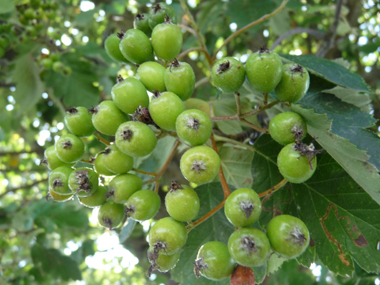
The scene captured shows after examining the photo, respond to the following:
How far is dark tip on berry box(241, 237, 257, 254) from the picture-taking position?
104cm

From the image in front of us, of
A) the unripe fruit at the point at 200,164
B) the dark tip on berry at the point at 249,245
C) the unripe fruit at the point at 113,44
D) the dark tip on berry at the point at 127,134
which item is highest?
the unripe fruit at the point at 113,44

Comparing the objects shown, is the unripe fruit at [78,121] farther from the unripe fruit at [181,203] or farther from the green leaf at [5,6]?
the green leaf at [5,6]

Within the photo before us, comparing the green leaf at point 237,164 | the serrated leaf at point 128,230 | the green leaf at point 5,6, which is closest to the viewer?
the serrated leaf at point 128,230

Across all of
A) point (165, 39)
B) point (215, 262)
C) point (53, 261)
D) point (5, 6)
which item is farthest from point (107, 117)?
point (53, 261)

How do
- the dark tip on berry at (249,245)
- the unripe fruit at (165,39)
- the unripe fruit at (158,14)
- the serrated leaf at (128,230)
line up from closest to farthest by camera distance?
the dark tip on berry at (249,245) < the unripe fruit at (165,39) < the unripe fruit at (158,14) < the serrated leaf at (128,230)

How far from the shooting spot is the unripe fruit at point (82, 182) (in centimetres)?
130

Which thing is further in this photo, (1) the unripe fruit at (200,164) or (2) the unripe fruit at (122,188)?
(2) the unripe fruit at (122,188)

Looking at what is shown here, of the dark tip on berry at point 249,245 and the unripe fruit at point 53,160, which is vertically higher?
the dark tip on berry at point 249,245

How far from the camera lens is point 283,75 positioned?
4.05 ft

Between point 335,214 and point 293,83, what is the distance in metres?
0.65

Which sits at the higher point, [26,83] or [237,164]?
[237,164]

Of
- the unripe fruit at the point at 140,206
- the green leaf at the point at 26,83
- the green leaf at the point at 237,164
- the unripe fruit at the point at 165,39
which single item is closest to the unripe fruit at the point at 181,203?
the unripe fruit at the point at 140,206

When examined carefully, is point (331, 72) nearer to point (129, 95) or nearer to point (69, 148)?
point (129, 95)

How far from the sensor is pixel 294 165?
1.12 meters
